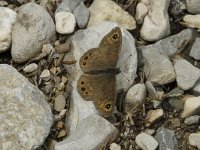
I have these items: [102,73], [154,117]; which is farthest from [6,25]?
[154,117]

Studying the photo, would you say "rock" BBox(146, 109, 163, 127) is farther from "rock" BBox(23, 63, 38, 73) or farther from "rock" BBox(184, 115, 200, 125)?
"rock" BBox(23, 63, 38, 73)

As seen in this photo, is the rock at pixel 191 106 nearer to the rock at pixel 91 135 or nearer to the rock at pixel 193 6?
the rock at pixel 91 135

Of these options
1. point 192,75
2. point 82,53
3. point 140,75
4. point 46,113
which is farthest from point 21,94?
point 192,75

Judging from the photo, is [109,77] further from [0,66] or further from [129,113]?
[0,66]

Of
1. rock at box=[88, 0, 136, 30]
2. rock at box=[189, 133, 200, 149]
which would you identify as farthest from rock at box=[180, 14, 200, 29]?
rock at box=[189, 133, 200, 149]

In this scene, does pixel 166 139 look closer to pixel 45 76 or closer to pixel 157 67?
pixel 157 67

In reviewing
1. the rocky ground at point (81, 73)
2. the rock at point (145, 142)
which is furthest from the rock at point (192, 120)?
the rock at point (145, 142)
